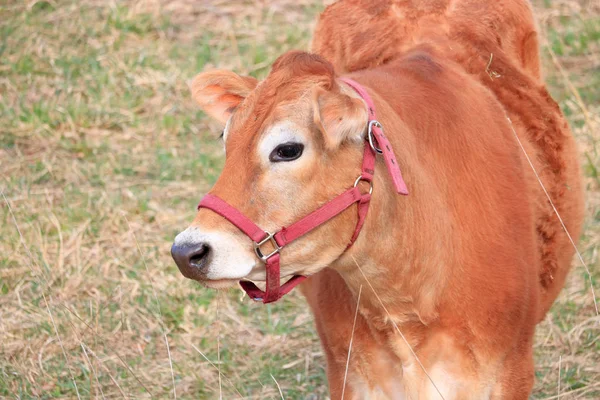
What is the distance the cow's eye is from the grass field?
3.10 feet

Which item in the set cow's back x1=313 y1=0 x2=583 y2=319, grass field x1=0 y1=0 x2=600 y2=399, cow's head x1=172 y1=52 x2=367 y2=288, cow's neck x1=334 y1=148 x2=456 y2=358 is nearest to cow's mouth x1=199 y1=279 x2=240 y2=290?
cow's head x1=172 y1=52 x2=367 y2=288

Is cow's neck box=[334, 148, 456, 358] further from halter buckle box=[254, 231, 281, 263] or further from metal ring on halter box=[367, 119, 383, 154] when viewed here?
halter buckle box=[254, 231, 281, 263]

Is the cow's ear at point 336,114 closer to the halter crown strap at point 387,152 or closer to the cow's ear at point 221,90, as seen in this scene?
the halter crown strap at point 387,152

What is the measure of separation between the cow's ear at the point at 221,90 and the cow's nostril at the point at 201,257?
71cm

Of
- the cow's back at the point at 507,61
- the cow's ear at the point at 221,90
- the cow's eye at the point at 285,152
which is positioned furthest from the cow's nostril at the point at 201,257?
the cow's back at the point at 507,61

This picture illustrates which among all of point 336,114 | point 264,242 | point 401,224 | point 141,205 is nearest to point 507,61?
point 401,224

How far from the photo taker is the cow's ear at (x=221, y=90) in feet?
11.0

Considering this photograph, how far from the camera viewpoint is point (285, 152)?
2936 mm

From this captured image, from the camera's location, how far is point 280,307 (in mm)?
5426

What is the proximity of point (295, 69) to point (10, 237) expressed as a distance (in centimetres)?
320

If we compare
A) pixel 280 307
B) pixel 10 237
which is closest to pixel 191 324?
pixel 280 307

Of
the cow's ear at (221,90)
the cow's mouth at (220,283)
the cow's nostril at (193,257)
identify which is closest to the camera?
the cow's nostril at (193,257)

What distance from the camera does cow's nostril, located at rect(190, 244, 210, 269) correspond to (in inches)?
111

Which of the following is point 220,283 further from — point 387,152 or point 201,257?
point 387,152
